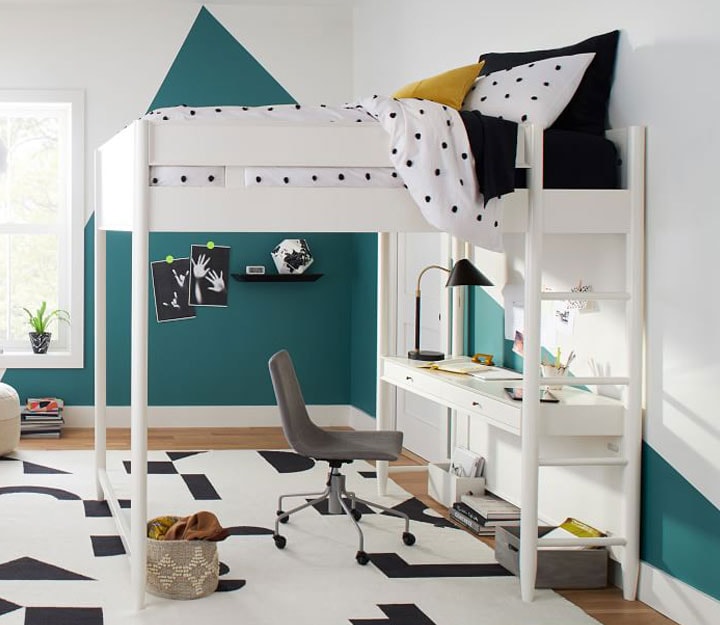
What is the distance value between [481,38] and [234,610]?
2.81 meters

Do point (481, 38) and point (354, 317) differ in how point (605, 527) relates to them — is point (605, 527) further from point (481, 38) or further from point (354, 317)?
point (354, 317)

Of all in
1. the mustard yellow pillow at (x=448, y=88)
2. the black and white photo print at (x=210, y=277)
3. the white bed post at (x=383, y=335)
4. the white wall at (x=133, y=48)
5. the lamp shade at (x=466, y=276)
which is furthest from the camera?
the white wall at (x=133, y=48)

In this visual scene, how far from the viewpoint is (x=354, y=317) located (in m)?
6.94

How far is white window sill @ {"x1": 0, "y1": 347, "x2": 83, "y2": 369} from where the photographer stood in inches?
258

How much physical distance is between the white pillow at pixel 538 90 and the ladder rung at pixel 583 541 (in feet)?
4.53

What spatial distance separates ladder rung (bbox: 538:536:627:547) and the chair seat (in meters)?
0.69

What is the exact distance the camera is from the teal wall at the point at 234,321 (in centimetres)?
669

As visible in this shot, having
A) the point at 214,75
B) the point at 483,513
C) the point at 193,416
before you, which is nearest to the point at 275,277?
the point at 193,416

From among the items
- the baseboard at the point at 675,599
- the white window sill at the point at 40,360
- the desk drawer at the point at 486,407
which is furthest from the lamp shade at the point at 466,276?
the white window sill at the point at 40,360

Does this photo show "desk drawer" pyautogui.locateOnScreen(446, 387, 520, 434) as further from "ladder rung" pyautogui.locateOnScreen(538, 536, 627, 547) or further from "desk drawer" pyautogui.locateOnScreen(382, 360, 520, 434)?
"ladder rung" pyautogui.locateOnScreen(538, 536, 627, 547)

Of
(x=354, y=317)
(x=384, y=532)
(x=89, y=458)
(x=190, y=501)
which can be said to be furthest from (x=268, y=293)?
(x=384, y=532)

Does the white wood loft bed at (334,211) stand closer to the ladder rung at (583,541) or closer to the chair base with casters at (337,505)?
the ladder rung at (583,541)

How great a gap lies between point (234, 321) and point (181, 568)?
3.60m

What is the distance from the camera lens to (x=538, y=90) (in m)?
3.57
